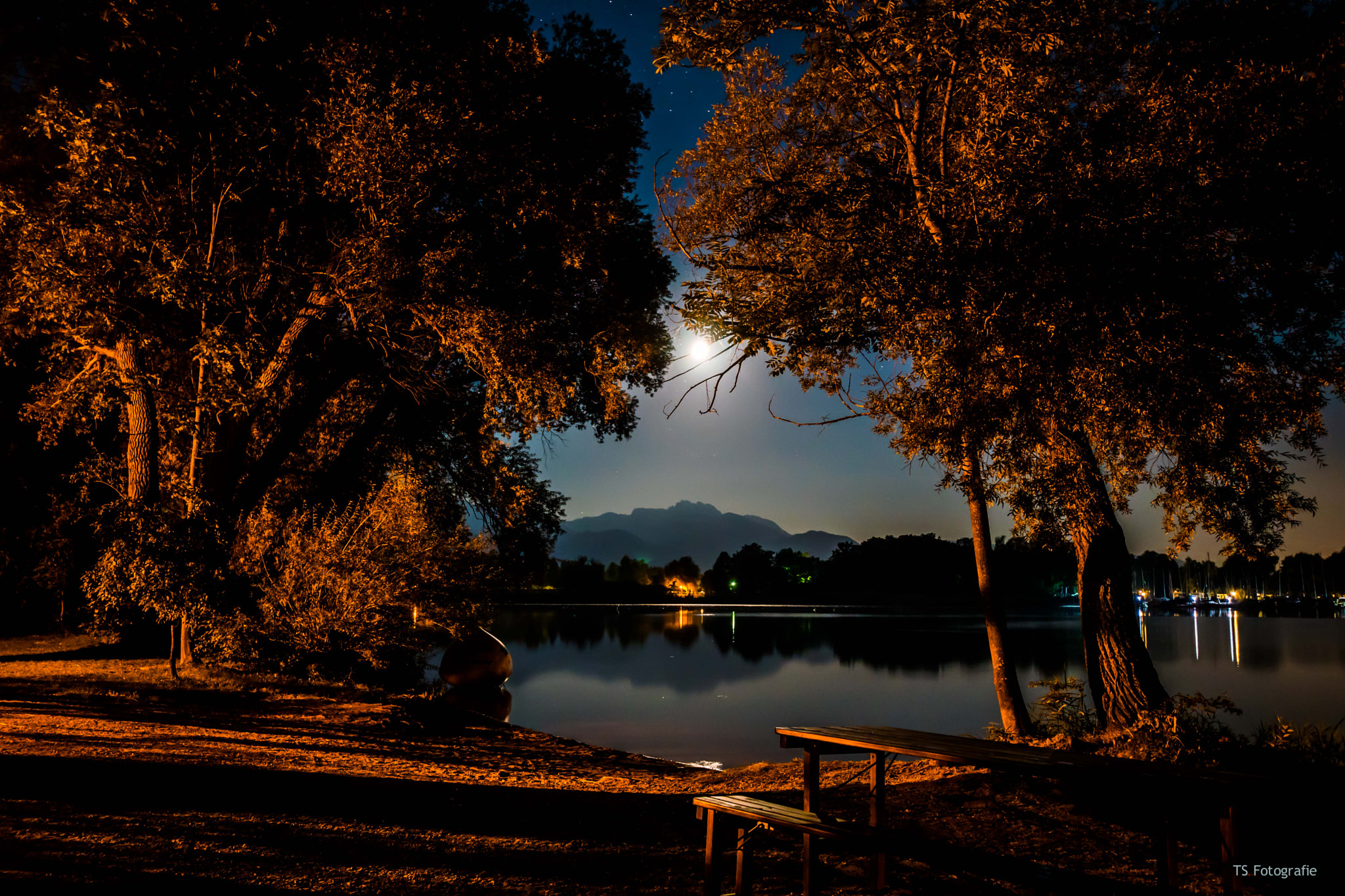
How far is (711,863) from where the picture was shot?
4.23 meters

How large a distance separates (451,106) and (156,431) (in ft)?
27.6

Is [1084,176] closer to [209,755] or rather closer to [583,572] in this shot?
[209,755]

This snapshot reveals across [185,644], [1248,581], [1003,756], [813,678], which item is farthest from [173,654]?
[1248,581]

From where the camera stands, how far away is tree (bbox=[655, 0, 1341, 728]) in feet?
23.5

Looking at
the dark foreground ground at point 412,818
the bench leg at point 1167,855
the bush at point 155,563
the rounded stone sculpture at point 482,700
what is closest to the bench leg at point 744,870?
the dark foreground ground at point 412,818

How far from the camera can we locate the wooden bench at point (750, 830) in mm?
3789

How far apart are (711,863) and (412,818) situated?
269 centimetres

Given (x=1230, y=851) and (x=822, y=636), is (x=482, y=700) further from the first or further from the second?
(x=822, y=636)

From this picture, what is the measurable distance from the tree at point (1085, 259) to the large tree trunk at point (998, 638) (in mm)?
69

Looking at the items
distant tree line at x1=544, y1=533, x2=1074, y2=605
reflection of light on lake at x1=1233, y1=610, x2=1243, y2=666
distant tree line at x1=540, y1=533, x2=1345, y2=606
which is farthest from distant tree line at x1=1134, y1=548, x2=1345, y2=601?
reflection of light on lake at x1=1233, y1=610, x2=1243, y2=666

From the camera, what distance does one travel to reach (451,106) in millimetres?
12477

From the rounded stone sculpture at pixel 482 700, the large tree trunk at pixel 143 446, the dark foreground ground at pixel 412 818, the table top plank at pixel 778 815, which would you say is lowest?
the rounded stone sculpture at pixel 482 700

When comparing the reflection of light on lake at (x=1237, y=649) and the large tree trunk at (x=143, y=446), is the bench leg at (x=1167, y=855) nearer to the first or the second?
the large tree trunk at (x=143, y=446)

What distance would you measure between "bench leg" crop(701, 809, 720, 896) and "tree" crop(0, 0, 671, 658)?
996cm
